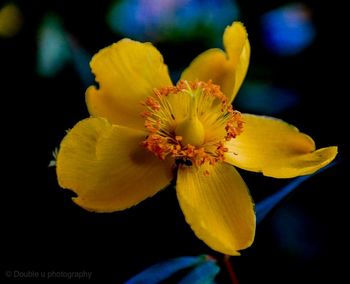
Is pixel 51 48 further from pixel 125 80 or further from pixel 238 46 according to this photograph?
pixel 238 46

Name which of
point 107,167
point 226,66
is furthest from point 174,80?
point 107,167

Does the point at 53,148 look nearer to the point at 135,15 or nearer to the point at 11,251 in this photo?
the point at 11,251

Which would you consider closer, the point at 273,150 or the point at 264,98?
the point at 273,150

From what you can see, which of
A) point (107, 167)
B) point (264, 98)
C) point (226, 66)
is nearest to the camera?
point (107, 167)

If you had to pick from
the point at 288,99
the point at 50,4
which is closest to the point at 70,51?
the point at 50,4

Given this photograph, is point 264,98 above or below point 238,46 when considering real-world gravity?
below

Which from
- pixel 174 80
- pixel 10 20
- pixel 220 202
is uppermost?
pixel 10 20

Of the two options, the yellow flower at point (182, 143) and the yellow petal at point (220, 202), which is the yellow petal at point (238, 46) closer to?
the yellow flower at point (182, 143)
